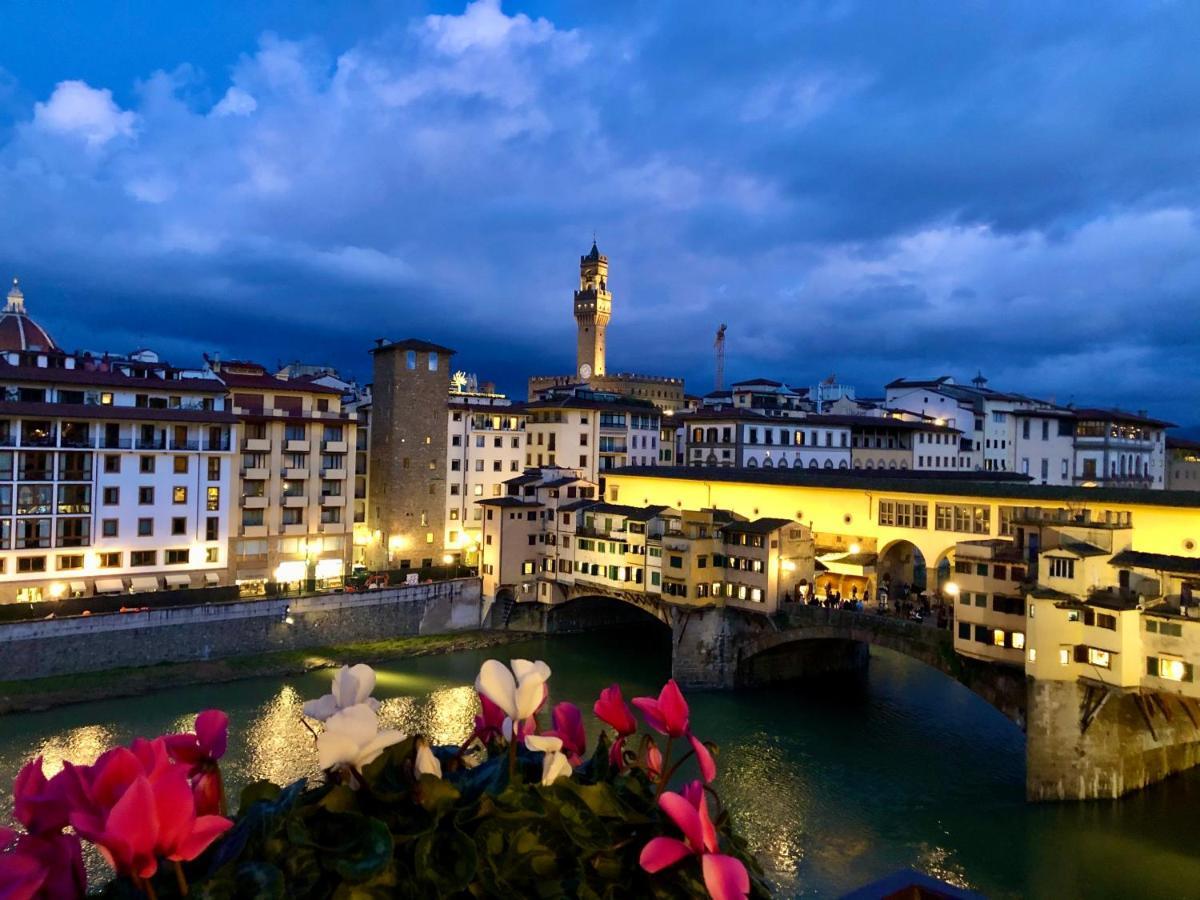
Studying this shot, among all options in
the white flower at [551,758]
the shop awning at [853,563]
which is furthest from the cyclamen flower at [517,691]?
the shop awning at [853,563]

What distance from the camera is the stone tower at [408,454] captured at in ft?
185

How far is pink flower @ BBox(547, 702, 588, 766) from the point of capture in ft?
11.9

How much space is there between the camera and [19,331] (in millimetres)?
56312

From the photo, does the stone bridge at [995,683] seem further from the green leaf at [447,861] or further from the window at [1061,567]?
the green leaf at [447,861]

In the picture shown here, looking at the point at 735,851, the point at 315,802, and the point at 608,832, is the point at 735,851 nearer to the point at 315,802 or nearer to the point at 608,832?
the point at 608,832

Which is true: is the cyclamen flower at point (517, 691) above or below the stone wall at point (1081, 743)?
above

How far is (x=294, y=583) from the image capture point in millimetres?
47938

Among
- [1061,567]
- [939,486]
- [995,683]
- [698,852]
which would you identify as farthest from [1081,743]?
[698,852]

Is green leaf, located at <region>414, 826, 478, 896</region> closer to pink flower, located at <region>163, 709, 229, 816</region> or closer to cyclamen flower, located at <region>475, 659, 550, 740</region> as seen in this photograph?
cyclamen flower, located at <region>475, 659, 550, 740</region>

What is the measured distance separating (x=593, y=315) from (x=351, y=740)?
430 ft

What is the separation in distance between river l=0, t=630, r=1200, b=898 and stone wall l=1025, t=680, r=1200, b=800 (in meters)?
0.62

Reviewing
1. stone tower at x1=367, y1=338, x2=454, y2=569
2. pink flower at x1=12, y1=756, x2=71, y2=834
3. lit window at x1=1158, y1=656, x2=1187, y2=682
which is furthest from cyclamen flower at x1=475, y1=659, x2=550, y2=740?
stone tower at x1=367, y1=338, x2=454, y2=569

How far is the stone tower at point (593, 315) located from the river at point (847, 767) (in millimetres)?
91526

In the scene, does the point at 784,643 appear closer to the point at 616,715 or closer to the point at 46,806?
the point at 616,715
